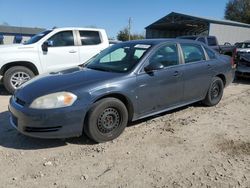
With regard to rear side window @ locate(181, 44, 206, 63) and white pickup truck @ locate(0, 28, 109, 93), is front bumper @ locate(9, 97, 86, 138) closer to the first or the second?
rear side window @ locate(181, 44, 206, 63)

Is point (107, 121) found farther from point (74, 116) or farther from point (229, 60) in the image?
point (229, 60)

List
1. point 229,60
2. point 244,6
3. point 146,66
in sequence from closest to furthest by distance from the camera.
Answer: point 146,66, point 229,60, point 244,6

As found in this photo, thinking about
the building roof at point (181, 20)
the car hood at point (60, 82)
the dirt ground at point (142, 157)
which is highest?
the building roof at point (181, 20)

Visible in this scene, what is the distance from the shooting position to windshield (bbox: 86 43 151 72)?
5.11 m

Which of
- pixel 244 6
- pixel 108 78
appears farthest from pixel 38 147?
pixel 244 6

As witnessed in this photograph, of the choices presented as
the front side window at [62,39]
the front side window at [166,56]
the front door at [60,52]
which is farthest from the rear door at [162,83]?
the front side window at [62,39]

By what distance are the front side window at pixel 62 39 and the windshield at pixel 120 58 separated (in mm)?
3182

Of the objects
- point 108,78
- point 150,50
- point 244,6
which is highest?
point 244,6

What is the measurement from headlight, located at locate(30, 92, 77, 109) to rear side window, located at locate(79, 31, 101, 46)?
513 cm

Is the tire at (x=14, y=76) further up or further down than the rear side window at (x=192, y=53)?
further down

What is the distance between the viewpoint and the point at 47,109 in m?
4.10

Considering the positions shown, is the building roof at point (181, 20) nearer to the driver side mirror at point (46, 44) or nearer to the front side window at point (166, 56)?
the driver side mirror at point (46, 44)

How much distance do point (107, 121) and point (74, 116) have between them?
60 centimetres

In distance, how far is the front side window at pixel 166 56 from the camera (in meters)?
5.28
